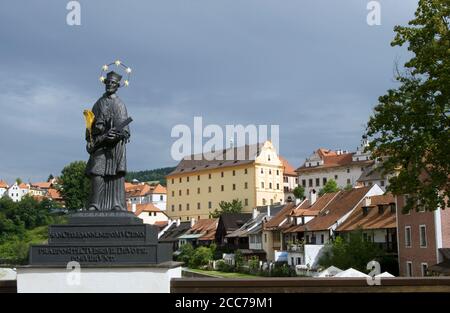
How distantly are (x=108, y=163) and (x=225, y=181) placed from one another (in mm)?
108115

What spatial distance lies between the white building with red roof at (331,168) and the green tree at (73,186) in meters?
46.0

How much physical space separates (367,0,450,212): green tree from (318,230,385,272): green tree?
63.3ft

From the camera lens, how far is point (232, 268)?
62781 millimetres

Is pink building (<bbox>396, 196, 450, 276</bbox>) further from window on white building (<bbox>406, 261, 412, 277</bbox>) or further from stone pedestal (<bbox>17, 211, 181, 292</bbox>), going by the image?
stone pedestal (<bbox>17, 211, 181, 292</bbox>)

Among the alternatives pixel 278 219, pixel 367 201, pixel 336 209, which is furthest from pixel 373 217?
pixel 278 219

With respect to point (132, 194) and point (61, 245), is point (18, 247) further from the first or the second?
point (61, 245)

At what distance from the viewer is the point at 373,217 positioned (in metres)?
49.2

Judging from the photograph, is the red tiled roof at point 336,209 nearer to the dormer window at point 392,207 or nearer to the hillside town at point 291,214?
the hillside town at point 291,214

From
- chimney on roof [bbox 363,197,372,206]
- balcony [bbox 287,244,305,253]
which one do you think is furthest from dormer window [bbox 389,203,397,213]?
balcony [bbox 287,244,305,253]

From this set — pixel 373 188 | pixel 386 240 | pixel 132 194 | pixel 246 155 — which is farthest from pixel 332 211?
pixel 132 194

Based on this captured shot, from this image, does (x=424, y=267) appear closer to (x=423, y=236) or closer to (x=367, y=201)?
(x=423, y=236)

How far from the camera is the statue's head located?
12.3 m
